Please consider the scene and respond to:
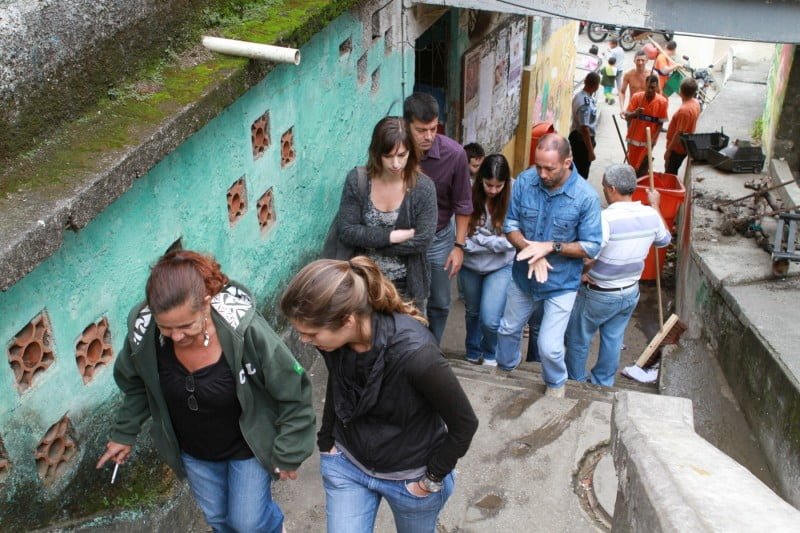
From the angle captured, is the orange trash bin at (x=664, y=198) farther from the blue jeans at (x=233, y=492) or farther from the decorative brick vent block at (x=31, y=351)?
the decorative brick vent block at (x=31, y=351)

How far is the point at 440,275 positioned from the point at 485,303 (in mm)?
572

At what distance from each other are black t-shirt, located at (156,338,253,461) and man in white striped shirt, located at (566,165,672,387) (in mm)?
2732

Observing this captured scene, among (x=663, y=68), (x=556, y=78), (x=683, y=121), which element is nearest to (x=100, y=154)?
(x=683, y=121)

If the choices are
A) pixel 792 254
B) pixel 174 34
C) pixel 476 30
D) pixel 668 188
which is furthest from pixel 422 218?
pixel 668 188

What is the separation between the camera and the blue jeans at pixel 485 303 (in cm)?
568

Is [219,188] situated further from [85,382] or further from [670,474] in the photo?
[670,474]

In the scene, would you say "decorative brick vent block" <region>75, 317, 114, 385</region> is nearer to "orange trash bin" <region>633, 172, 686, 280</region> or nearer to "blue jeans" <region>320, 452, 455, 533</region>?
"blue jeans" <region>320, 452, 455, 533</region>

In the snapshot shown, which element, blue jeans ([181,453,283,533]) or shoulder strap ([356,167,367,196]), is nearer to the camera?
blue jeans ([181,453,283,533])

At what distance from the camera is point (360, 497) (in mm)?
3162

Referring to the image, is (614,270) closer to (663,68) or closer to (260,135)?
(260,135)

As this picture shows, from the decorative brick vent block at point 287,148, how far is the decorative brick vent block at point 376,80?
1.41 meters

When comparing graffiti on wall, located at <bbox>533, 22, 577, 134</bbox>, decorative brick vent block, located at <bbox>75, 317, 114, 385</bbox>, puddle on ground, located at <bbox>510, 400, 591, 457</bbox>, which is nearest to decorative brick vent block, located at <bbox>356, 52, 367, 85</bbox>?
puddle on ground, located at <bbox>510, 400, 591, 457</bbox>

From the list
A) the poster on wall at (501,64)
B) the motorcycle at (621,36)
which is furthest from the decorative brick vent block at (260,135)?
the motorcycle at (621,36)

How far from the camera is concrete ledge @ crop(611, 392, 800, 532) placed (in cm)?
198
